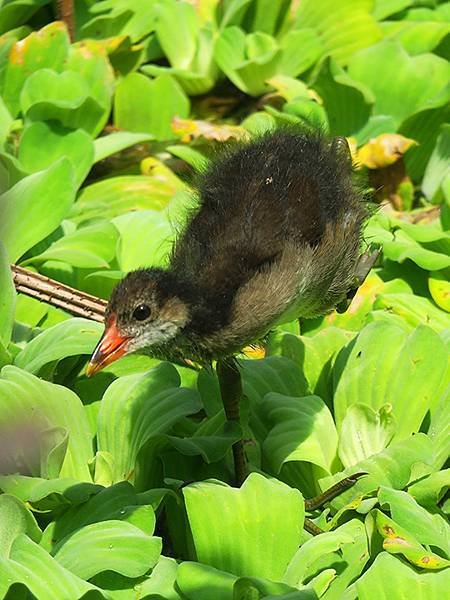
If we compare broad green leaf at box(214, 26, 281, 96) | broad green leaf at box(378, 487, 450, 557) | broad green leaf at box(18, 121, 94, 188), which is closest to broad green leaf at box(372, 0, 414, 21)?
broad green leaf at box(214, 26, 281, 96)

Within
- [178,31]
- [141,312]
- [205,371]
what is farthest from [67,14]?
[141,312]

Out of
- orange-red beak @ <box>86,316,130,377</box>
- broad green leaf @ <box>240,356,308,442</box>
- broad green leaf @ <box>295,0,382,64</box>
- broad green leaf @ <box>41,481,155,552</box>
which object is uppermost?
orange-red beak @ <box>86,316,130,377</box>

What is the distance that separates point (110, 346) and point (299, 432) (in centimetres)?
54

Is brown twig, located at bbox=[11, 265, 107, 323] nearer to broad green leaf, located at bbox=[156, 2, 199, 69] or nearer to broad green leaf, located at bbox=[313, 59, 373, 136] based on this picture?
broad green leaf, located at bbox=[313, 59, 373, 136]

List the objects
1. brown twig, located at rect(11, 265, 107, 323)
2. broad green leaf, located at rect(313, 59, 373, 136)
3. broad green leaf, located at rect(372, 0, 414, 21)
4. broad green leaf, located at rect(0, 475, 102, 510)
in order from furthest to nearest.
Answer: broad green leaf, located at rect(372, 0, 414, 21), broad green leaf, located at rect(313, 59, 373, 136), brown twig, located at rect(11, 265, 107, 323), broad green leaf, located at rect(0, 475, 102, 510)

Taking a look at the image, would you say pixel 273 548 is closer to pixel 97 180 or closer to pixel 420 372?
pixel 420 372

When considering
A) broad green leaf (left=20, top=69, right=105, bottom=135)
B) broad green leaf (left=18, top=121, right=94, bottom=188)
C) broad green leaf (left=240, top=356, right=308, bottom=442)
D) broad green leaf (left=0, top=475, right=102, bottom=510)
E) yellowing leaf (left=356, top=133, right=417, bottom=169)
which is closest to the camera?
broad green leaf (left=0, top=475, right=102, bottom=510)

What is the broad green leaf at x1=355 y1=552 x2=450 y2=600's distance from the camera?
6.29 feet

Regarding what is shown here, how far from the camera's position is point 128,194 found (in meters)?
3.38

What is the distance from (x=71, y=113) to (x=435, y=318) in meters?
1.16

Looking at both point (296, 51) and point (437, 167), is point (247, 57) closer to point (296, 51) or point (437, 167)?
point (296, 51)

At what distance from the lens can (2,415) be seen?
86.7 inches

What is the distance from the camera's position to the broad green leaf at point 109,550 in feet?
6.46

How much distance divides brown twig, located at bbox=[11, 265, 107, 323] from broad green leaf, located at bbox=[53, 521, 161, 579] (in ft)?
2.68
